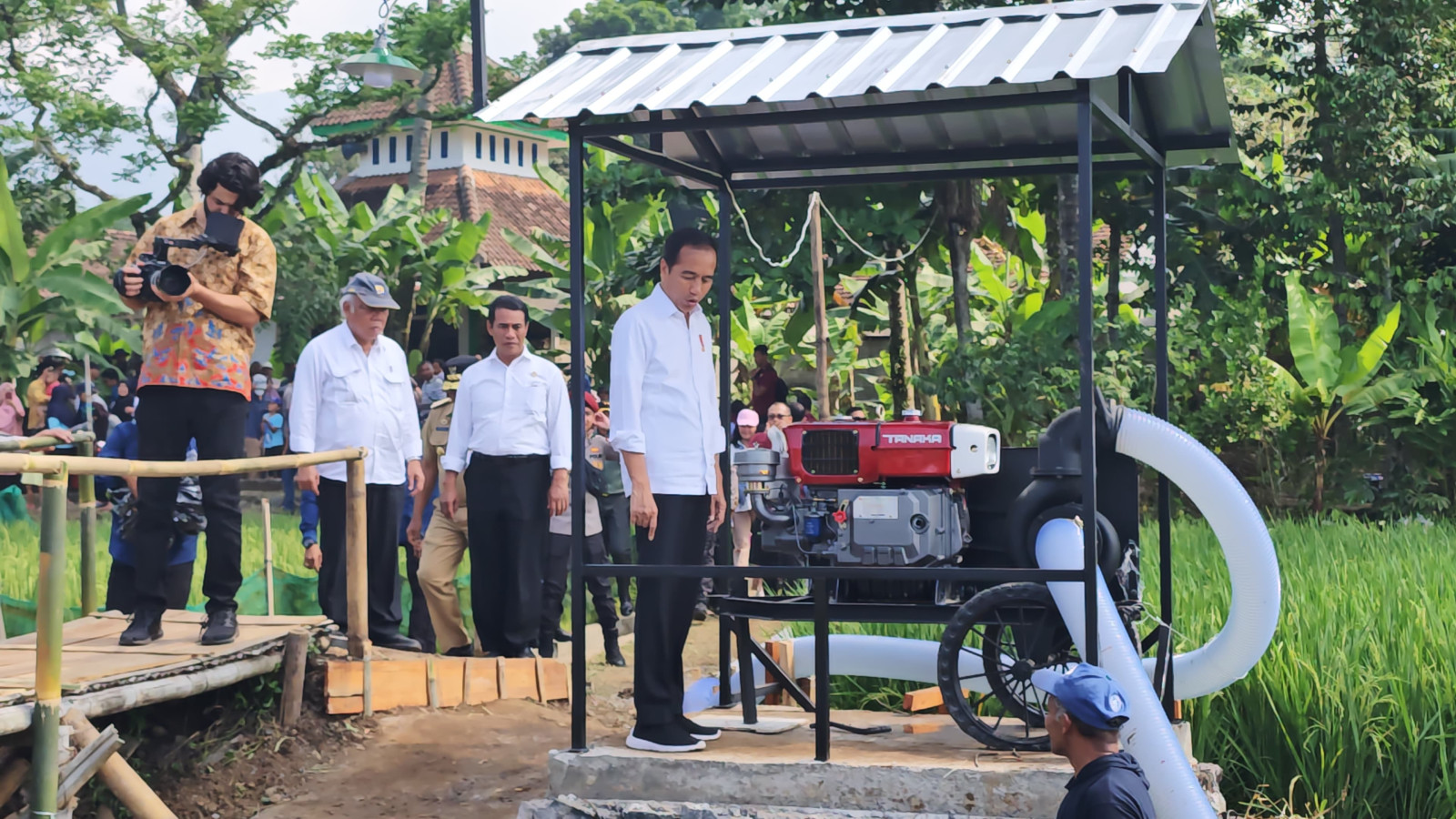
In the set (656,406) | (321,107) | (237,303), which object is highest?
(321,107)

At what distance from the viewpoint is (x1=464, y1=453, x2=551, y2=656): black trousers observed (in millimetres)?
7148

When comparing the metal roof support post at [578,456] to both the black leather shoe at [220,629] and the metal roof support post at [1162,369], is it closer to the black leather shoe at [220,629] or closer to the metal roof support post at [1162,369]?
the black leather shoe at [220,629]

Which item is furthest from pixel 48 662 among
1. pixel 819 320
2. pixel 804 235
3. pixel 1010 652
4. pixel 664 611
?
pixel 804 235

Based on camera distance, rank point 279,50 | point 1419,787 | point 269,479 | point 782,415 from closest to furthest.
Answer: point 1419,787 → point 782,415 → point 269,479 → point 279,50

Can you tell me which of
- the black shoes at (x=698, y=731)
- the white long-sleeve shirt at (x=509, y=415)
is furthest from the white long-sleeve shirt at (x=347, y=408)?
the black shoes at (x=698, y=731)

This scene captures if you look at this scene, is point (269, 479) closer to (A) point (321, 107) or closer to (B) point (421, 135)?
(A) point (321, 107)

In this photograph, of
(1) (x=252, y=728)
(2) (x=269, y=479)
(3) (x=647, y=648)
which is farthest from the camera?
(2) (x=269, y=479)

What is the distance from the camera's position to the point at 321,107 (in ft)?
74.0

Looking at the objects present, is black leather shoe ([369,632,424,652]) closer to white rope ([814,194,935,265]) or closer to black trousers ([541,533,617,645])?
black trousers ([541,533,617,645])

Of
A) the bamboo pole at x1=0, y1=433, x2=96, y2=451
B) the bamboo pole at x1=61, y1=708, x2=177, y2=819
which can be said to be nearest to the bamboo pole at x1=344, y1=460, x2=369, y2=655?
the bamboo pole at x1=0, y1=433, x2=96, y2=451

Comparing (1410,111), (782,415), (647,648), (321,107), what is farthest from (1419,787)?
(321,107)

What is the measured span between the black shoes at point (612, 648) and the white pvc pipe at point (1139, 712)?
4047mm

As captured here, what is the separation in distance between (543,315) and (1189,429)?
25.9ft

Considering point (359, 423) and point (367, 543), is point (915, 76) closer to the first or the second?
point (359, 423)
